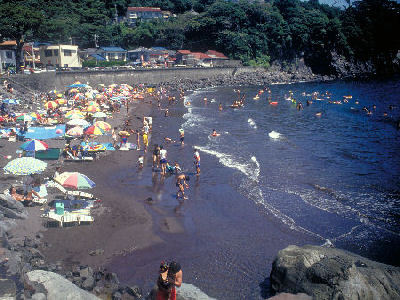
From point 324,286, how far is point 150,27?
82.9 meters

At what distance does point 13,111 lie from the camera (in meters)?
29.1

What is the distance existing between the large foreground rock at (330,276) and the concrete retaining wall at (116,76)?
38133 mm

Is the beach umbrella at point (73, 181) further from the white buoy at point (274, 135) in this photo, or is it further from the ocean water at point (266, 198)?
the white buoy at point (274, 135)

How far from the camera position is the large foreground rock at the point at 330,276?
819cm

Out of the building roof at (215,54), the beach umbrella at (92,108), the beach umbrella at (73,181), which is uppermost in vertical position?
the building roof at (215,54)

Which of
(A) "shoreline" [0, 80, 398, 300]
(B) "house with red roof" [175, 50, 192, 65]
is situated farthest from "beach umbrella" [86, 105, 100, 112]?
(B) "house with red roof" [175, 50, 192, 65]

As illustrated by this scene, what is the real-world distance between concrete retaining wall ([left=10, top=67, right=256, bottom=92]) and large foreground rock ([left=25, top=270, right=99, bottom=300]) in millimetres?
36009

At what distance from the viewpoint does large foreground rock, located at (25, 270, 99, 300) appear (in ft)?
24.6

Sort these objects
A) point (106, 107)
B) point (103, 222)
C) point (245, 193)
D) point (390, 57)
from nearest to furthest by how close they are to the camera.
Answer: point (103, 222) → point (245, 193) → point (106, 107) → point (390, 57)

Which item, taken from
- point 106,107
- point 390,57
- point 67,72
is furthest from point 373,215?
point 390,57

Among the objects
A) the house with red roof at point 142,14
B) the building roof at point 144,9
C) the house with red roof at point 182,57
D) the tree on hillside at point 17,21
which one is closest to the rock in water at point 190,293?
the tree on hillside at point 17,21

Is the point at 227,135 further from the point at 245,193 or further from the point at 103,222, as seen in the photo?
the point at 103,222

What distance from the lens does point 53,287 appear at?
774 centimetres

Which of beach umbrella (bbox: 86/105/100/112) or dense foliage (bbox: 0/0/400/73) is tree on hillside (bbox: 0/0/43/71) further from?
dense foliage (bbox: 0/0/400/73)
